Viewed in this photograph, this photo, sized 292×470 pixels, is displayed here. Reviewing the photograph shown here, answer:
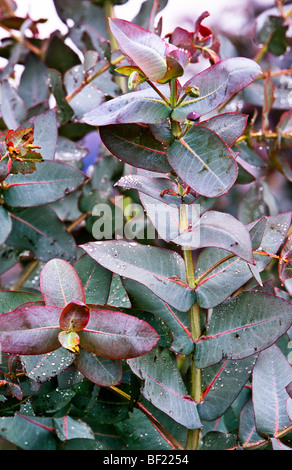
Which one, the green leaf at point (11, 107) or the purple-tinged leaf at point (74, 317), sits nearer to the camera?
the purple-tinged leaf at point (74, 317)

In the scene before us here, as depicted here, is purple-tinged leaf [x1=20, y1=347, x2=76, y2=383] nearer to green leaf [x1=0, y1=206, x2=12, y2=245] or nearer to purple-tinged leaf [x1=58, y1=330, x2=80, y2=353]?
purple-tinged leaf [x1=58, y1=330, x2=80, y2=353]

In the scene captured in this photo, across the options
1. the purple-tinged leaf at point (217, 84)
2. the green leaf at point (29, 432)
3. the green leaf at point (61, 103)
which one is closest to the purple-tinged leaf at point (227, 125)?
the purple-tinged leaf at point (217, 84)

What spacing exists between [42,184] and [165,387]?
0.25m

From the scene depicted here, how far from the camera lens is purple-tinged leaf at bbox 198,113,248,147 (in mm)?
448

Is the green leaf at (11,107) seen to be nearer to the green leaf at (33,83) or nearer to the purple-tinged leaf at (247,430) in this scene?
the green leaf at (33,83)

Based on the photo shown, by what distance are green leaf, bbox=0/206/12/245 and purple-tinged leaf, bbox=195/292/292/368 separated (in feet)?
0.75

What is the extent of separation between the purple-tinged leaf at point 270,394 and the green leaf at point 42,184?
269 millimetres

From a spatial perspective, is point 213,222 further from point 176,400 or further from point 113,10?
point 113,10

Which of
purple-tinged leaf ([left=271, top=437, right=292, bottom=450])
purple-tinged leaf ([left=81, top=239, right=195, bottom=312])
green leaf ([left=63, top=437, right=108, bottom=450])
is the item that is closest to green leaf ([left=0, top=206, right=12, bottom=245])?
purple-tinged leaf ([left=81, top=239, right=195, bottom=312])

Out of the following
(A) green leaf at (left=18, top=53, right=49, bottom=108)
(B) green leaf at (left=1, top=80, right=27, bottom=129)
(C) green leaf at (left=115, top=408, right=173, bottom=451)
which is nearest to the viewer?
(C) green leaf at (left=115, top=408, right=173, bottom=451)

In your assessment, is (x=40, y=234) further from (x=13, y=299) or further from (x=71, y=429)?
(x=71, y=429)

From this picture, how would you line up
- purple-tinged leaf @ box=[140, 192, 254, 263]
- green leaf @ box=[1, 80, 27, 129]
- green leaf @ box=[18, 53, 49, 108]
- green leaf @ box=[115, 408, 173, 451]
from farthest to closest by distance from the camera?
1. green leaf @ box=[18, 53, 49, 108]
2. green leaf @ box=[1, 80, 27, 129]
3. green leaf @ box=[115, 408, 173, 451]
4. purple-tinged leaf @ box=[140, 192, 254, 263]

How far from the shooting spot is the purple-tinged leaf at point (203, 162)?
0.41m

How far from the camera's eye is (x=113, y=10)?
0.78m
